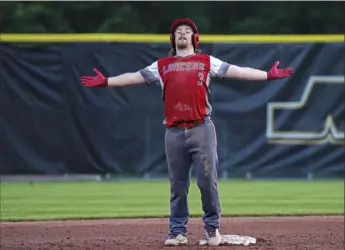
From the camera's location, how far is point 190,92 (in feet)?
21.2

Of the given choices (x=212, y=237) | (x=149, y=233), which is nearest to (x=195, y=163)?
(x=212, y=237)

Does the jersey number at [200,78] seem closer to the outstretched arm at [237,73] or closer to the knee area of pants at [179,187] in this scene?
the outstretched arm at [237,73]

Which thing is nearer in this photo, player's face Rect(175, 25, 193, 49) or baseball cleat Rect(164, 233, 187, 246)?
player's face Rect(175, 25, 193, 49)

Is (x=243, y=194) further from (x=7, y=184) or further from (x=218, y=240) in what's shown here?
(x=218, y=240)

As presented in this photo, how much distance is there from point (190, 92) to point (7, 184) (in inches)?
287

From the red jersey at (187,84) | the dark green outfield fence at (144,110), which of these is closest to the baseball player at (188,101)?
the red jersey at (187,84)

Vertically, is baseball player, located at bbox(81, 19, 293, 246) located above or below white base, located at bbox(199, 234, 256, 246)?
above

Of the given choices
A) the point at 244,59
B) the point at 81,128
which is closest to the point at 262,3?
the point at 244,59

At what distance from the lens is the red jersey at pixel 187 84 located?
6469 millimetres

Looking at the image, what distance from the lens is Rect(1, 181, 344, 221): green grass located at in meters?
9.98

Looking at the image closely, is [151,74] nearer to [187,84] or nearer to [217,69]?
[187,84]

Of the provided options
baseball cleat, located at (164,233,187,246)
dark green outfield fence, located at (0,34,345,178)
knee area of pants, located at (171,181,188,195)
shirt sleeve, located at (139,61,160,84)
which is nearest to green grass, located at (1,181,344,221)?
dark green outfield fence, located at (0,34,345,178)

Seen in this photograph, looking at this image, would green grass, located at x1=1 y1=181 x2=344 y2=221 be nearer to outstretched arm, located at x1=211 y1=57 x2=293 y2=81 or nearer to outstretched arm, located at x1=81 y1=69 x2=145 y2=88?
outstretched arm, located at x1=81 y1=69 x2=145 y2=88

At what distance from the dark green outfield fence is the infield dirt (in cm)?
393
